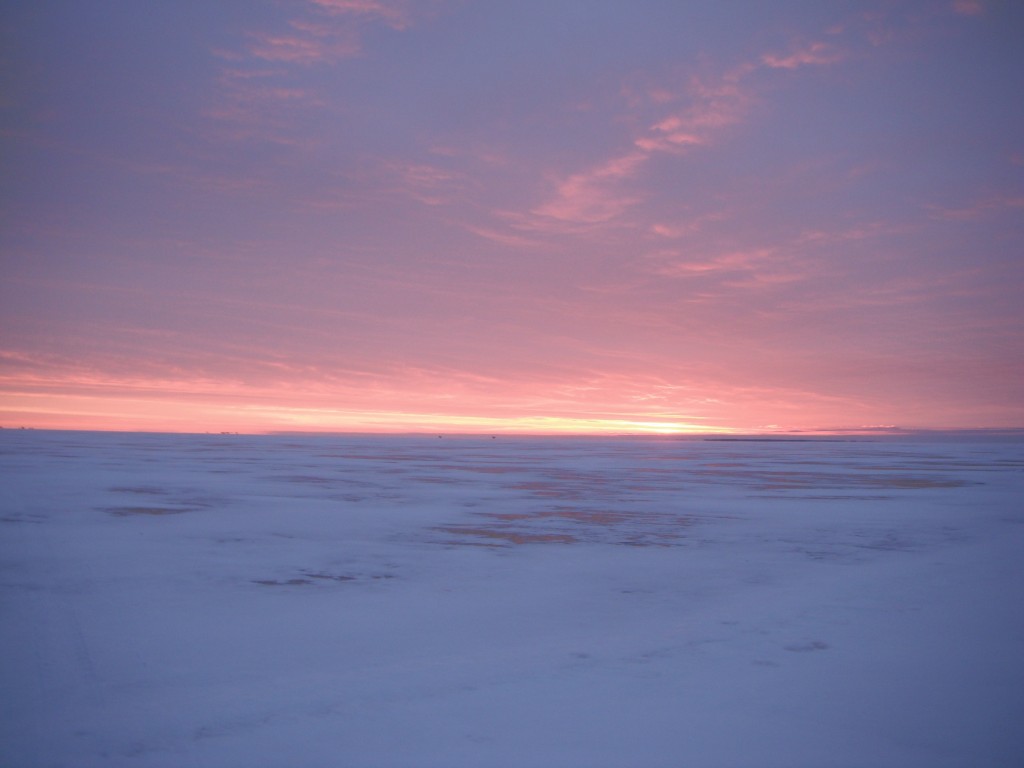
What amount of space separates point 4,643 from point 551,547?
17.9 feet

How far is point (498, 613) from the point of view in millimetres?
→ 5402

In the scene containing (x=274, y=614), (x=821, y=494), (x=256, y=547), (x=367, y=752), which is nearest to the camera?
(x=367, y=752)

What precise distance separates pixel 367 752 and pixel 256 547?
210 inches

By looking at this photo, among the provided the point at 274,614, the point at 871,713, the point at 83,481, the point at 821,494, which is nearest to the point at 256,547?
the point at 274,614

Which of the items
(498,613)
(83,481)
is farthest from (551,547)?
(83,481)

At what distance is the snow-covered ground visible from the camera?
330cm

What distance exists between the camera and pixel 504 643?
4699 mm

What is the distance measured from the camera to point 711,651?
456 cm

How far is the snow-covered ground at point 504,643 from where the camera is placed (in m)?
3.30

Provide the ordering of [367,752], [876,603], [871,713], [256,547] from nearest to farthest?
[367,752]
[871,713]
[876,603]
[256,547]

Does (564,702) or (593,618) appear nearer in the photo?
(564,702)

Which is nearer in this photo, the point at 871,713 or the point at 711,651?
the point at 871,713

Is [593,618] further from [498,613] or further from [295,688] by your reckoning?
[295,688]

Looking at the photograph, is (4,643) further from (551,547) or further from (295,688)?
(551,547)
